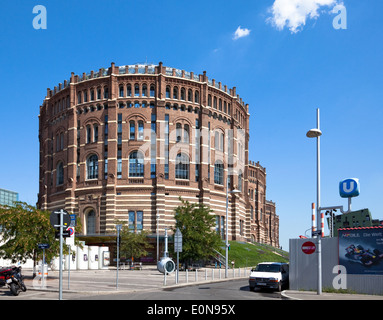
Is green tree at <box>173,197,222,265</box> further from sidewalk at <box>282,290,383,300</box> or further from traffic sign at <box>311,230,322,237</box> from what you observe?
traffic sign at <box>311,230,322,237</box>

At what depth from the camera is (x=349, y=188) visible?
20.3 m

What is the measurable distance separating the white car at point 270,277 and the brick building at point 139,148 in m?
37.6

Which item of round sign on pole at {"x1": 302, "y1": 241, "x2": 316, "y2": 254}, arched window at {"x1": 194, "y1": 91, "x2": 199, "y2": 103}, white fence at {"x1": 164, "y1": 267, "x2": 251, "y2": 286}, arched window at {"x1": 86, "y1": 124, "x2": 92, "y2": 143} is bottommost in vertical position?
white fence at {"x1": 164, "y1": 267, "x2": 251, "y2": 286}

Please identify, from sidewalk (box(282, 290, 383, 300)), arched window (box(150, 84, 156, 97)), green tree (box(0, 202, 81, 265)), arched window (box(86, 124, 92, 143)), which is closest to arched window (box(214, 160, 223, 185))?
arched window (box(150, 84, 156, 97))

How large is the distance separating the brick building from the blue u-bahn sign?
42.8m

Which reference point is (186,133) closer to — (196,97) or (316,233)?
(196,97)

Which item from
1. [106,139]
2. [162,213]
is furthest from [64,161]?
[162,213]

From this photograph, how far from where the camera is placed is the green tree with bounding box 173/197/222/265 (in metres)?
48.7

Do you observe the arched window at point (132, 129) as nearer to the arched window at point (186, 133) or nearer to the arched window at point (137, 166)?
the arched window at point (137, 166)

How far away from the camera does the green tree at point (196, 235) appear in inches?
1917

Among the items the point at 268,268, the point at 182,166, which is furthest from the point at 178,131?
the point at 268,268

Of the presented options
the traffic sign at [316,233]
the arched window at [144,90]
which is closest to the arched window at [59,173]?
the arched window at [144,90]

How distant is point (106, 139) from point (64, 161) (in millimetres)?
8908
